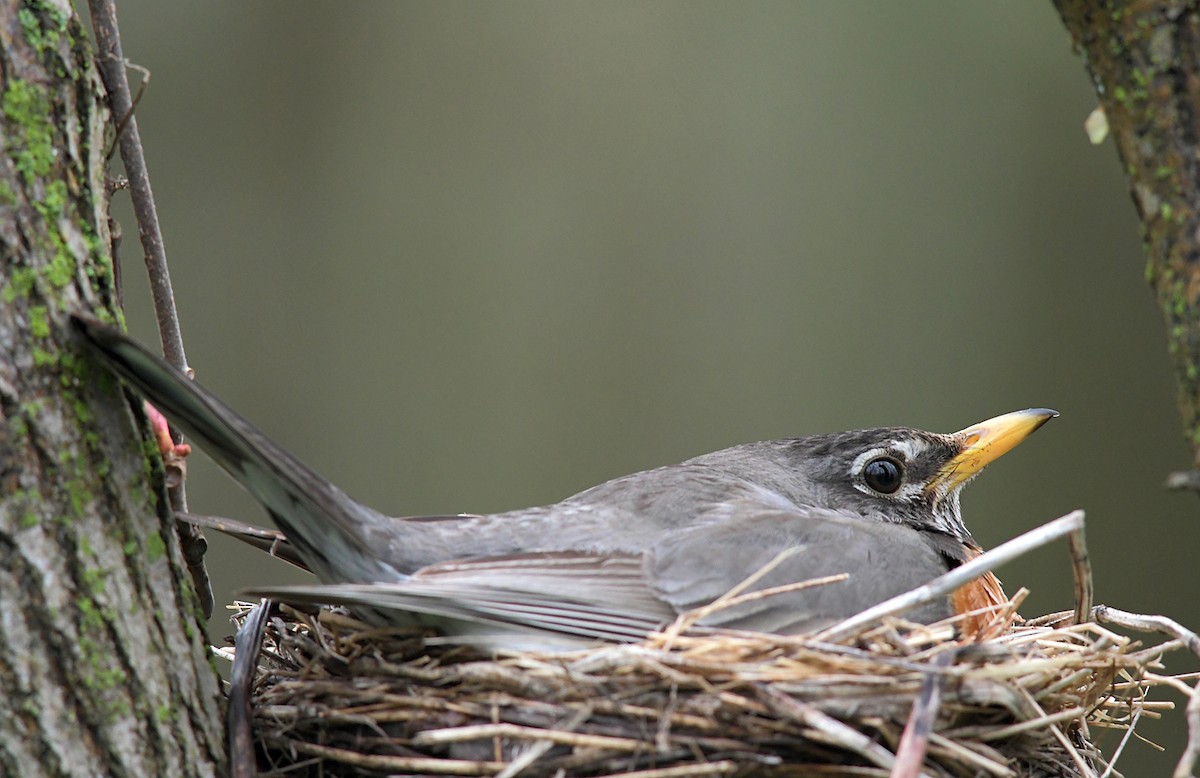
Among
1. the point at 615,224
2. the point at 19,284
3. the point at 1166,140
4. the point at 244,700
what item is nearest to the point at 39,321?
the point at 19,284

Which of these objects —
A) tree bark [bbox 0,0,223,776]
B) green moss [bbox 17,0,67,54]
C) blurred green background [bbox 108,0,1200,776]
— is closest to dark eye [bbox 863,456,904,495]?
tree bark [bbox 0,0,223,776]

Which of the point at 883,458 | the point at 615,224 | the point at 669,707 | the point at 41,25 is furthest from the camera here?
the point at 615,224

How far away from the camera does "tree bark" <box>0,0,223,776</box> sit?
4.37ft

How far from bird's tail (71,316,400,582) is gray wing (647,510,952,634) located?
1.65ft

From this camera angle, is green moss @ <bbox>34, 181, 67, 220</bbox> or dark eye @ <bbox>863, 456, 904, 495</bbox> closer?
green moss @ <bbox>34, 181, 67, 220</bbox>

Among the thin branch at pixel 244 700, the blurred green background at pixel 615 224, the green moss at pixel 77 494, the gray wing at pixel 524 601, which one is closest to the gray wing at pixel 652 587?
the gray wing at pixel 524 601

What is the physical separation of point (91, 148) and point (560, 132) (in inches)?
137

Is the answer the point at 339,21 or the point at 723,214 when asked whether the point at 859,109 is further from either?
the point at 339,21

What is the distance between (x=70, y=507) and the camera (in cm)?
138

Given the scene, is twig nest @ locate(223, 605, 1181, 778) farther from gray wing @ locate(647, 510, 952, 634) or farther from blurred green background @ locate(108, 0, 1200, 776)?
blurred green background @ locate(108, 0, 1200, 776)

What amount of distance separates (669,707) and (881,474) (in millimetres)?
1181

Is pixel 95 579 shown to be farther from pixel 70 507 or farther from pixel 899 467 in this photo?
pixel 899 467

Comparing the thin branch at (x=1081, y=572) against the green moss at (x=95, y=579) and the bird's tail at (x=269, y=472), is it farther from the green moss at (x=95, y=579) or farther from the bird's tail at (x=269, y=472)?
the green moss at (x=95, y=579)

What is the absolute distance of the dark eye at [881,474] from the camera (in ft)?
8.54
